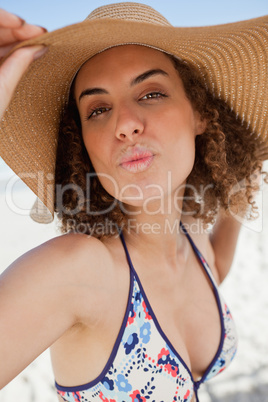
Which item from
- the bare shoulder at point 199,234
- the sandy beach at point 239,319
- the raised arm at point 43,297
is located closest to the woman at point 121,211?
the raised arm at point 43,297

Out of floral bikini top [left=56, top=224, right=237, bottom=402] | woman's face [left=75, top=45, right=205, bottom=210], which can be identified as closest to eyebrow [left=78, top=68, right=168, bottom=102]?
woman's face [left=75, top=45, right=205, bottom=210]

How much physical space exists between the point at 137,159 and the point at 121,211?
0.41 metres

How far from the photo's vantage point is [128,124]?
148 cm

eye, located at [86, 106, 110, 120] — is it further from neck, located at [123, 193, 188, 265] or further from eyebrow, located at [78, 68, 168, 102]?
neck, located at [123, 193, 188, 265]

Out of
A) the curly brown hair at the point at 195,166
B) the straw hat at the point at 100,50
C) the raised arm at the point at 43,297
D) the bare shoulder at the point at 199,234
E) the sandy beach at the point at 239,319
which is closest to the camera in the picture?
the raised arm at the point at 43,297

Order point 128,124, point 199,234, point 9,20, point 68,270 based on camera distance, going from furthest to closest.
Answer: point 199,234 → point 128,124 → point 68,270 → point 9,20

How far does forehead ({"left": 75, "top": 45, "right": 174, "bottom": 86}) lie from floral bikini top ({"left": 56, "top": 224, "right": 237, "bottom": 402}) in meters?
0.77

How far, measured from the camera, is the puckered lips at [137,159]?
1500mm

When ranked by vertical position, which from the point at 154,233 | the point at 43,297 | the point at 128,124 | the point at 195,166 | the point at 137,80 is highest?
the point at 137,80

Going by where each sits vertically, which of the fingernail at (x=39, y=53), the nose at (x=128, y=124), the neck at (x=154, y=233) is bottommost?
the neck at (x=154, y=233)

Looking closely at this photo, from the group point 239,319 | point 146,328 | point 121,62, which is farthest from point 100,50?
point 239,319

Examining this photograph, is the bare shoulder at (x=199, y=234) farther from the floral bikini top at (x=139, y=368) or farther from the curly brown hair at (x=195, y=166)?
the floral bikini top at (x=139, y=368)

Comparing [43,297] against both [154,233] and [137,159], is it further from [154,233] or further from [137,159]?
[154,233]

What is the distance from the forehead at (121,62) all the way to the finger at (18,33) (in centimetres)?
47
